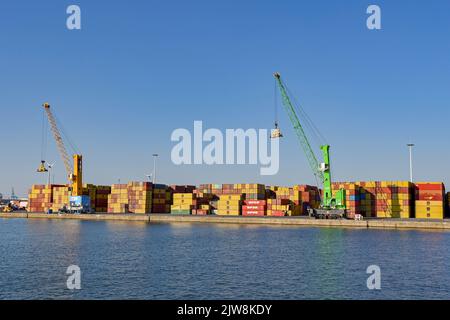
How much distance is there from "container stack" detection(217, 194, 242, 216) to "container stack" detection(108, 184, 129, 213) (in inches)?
1469

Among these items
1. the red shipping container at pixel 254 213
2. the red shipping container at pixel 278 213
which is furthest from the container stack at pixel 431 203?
the red shipping container at pixel 254 213

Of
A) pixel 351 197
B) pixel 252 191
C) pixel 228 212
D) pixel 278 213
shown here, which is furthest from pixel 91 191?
pixel 351 197

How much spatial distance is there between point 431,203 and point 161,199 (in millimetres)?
95962

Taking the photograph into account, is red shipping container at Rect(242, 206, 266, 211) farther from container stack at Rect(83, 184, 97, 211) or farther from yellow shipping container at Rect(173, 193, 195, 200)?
container stack at Rect(83, 184, 97, 211)

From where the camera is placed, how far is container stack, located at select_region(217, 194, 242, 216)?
475ft

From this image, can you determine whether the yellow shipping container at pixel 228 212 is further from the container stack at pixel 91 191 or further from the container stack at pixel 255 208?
the container stack at pixel 91 191

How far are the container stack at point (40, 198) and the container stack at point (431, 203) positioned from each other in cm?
14187

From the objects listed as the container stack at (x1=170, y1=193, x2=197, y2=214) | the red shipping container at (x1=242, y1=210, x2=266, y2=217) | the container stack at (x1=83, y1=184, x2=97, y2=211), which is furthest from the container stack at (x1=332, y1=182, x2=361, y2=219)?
the container stack at (x1=83, y1=184, x2=97, y2=211)

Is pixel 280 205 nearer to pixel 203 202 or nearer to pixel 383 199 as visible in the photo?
pixel 383 199

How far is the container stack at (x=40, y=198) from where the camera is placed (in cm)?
17538

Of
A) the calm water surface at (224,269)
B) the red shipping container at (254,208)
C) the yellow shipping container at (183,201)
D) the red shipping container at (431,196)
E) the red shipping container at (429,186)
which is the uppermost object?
the red shipping container at (429,186)

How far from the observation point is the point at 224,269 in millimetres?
41062
